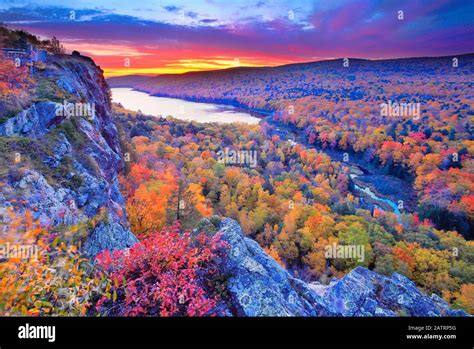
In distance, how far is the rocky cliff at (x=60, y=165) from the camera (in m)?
7.55

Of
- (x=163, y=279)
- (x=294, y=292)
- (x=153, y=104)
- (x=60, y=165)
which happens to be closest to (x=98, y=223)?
(x=163, y=279)

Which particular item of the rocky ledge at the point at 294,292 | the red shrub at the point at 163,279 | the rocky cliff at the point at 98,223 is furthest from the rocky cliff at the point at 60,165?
the rocky ledge at the point at 294,292

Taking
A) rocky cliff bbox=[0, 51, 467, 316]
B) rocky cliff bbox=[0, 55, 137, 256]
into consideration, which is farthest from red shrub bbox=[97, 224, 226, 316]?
rocky cliff bbox=[0, 55, 137, 256]

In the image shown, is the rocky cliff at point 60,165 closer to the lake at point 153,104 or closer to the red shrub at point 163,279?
the red shrub at point 163,279

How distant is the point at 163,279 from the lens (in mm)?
5004

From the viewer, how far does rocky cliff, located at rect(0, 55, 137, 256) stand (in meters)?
7.55

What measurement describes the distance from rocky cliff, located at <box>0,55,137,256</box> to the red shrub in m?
2.11

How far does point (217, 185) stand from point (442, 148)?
3831 centimetres

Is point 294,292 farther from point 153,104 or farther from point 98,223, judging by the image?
point 153,104

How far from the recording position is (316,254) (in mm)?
25469

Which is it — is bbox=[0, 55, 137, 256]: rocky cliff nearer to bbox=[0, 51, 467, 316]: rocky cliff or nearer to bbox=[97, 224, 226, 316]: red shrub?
bbox=[0, 51, 467, 316]: rocky cliff

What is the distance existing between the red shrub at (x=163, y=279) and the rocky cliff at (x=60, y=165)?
2.11 meters

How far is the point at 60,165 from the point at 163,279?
8613mm
